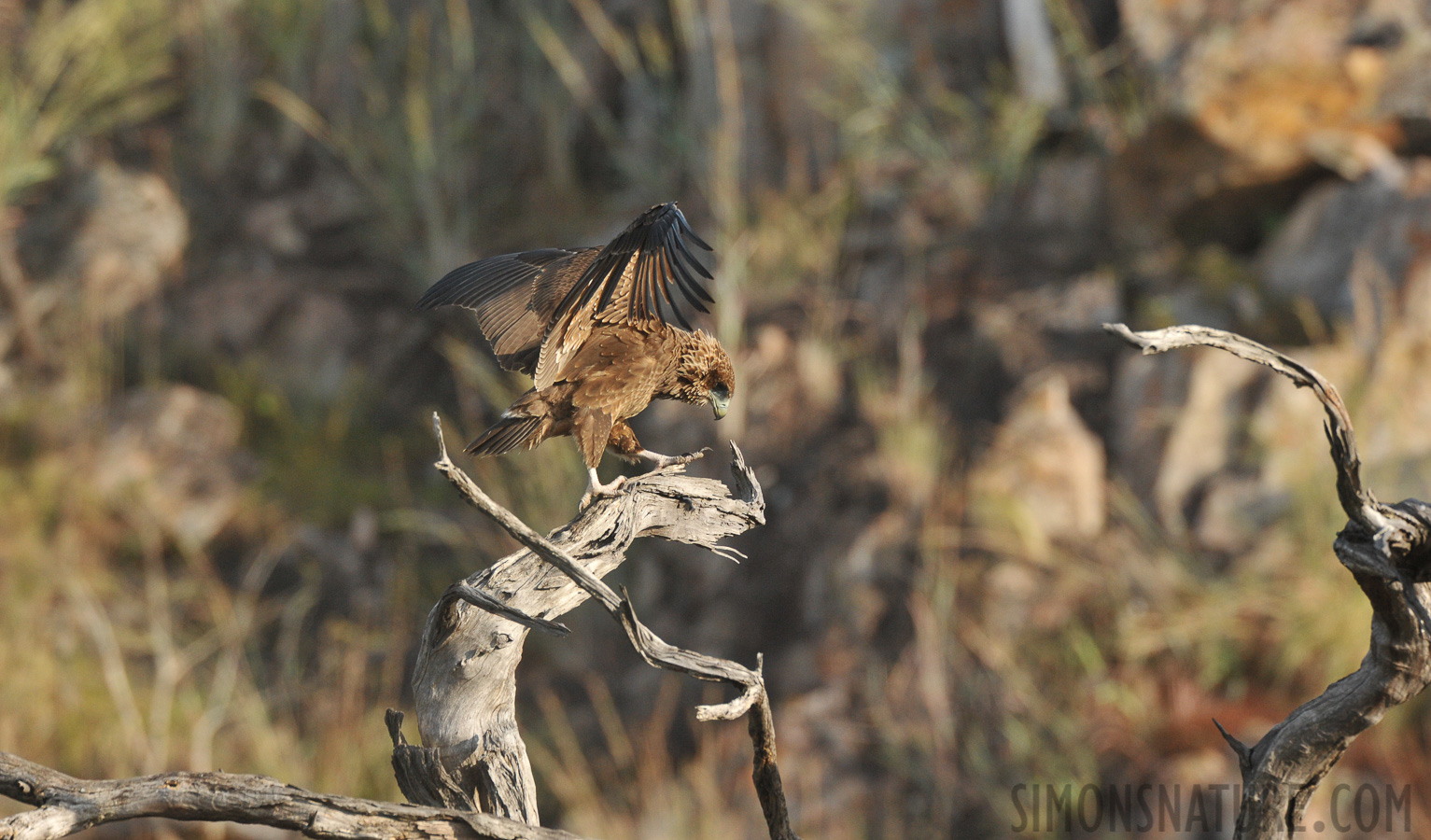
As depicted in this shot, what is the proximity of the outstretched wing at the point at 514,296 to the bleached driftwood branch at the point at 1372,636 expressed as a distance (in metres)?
A: 1.44

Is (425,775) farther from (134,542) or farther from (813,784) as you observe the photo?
(134,542)

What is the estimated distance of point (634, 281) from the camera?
237cm

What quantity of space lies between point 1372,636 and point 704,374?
156 cm

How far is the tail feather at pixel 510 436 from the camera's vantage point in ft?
8.45

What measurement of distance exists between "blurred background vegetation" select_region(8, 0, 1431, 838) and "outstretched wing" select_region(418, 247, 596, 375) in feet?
10.7

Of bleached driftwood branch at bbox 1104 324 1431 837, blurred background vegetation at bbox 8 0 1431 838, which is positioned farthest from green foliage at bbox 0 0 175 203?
bleached driftwood branch at bbox 1104 324 1431 837

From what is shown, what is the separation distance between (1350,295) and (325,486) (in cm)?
620

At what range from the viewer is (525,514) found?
648cm

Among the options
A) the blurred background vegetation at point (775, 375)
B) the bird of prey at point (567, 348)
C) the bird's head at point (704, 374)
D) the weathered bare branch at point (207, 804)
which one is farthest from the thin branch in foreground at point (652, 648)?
the blurred background vegetation at point (775, 375)

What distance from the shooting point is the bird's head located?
2.87m

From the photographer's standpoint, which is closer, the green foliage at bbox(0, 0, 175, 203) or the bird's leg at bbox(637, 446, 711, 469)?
the bird's leg at bbox(637, 446, 711, 469)

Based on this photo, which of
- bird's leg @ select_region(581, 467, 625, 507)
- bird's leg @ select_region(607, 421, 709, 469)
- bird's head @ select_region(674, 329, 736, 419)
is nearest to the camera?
bird's leg @ select_region(581, 467, 625, 507)

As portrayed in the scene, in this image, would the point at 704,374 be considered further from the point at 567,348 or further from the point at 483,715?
the point at 483,715

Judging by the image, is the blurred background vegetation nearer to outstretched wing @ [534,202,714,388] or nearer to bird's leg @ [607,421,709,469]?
bird's leg @ [607,421,709,469]
